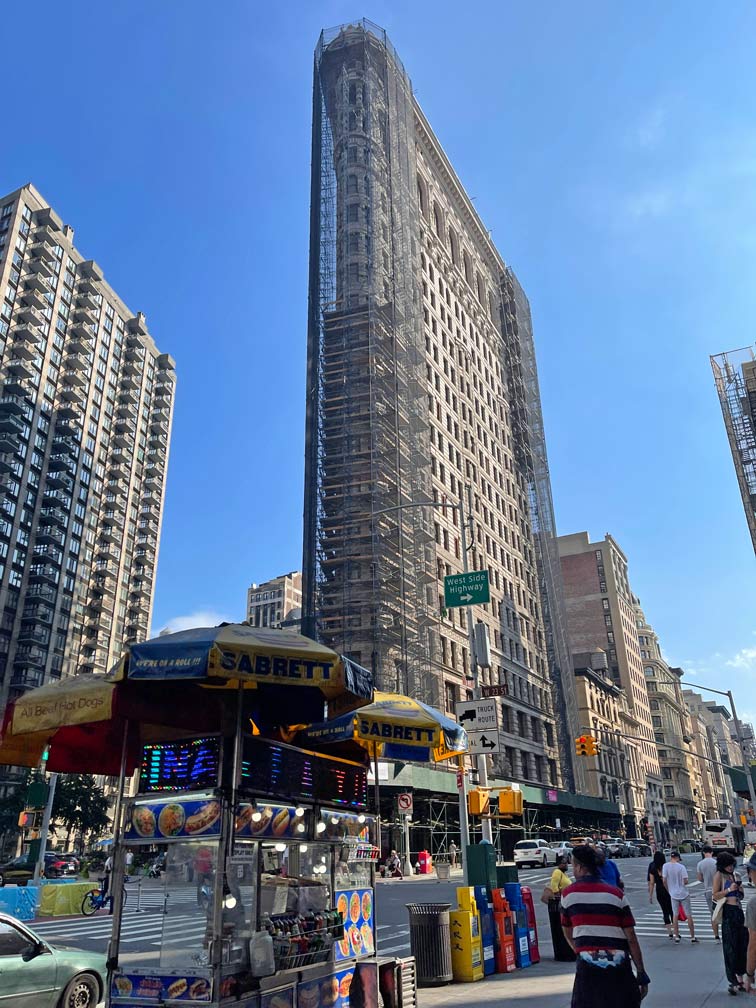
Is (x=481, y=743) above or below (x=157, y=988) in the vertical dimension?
above

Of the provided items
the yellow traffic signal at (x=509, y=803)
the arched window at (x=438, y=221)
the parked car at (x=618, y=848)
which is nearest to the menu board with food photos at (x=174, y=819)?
the yellow traffic signal at (x=509, y=803)

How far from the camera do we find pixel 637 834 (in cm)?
9812

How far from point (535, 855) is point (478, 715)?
31.9 m

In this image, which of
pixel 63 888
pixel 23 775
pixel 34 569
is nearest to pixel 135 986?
pixel 63 888

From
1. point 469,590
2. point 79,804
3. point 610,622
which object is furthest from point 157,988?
point 610,622

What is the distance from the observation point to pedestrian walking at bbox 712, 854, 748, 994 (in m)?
10.2

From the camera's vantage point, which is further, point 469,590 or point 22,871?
point 22,871

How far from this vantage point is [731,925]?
10.4 metres

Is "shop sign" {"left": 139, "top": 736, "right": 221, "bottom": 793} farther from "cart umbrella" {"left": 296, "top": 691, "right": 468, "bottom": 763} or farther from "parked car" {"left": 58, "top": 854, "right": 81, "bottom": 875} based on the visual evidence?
"parked car" {"left": 58, "top": 854, "right": 81, "bottom": 875}

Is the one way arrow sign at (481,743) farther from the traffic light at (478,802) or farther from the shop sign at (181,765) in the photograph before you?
the shop sign at (181,765)

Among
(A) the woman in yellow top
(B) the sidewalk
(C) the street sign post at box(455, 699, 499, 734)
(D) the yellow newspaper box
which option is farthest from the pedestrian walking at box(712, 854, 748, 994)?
(C) the street sign post at box(455, 699, 499, 734)

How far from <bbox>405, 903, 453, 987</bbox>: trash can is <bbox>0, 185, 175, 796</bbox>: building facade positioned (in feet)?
250

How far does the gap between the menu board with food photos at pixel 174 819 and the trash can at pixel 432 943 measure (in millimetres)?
5546

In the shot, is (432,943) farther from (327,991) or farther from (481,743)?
(481,743)
